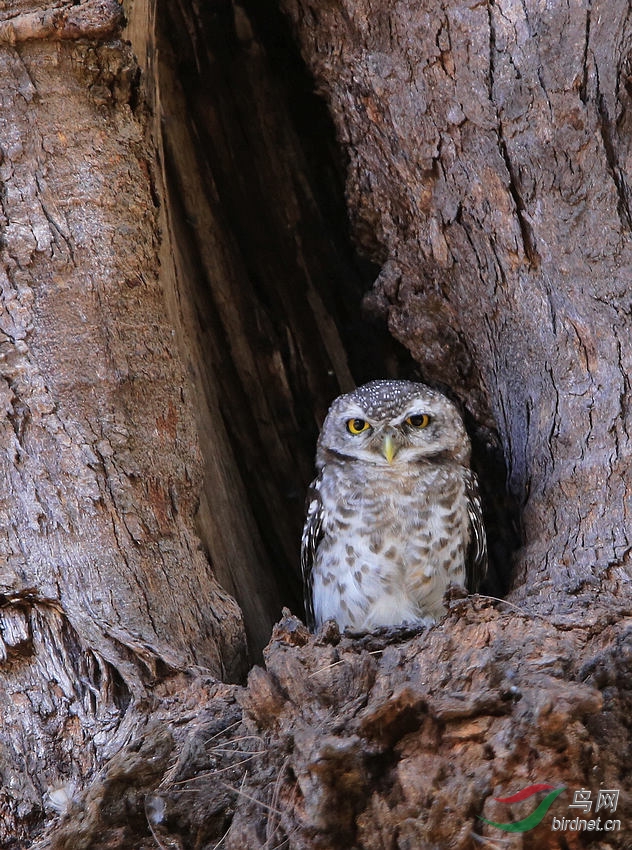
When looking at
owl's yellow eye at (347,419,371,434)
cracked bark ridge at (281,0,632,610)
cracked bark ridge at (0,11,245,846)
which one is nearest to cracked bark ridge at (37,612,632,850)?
cracked bark ridge at (0,11,245,846)

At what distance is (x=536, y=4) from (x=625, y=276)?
92 cm

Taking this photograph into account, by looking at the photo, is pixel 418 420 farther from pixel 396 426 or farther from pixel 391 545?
pixel 391 545

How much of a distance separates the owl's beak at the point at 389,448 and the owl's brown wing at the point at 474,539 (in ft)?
1.08

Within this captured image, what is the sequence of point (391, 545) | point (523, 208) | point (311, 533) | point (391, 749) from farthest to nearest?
point (311, 533)
point (391, 545)
point (523, 208)
point (391, 749)

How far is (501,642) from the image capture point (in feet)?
6.90

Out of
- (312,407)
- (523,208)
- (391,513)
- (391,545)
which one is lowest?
(391,545)

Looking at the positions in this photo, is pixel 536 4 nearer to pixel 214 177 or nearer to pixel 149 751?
pixel 214 177

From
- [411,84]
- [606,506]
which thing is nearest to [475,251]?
[411,84]

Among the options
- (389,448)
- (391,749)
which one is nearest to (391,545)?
(389,448)

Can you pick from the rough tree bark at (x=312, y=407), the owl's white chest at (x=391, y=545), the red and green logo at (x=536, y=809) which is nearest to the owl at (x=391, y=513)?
the owl's white chest at (x=391, y=545)

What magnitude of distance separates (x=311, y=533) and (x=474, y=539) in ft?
2.05

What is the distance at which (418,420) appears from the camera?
357 centimetres

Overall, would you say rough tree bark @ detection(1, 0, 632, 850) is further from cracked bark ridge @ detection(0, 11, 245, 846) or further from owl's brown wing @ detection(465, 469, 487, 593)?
owl's brown wing @ detection(465, 469, 487, 593)

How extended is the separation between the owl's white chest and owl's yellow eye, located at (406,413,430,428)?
0.16 meters
